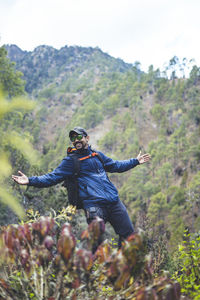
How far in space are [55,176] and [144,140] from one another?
62195 mm

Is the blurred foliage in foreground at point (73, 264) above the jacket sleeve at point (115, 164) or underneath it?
underneath

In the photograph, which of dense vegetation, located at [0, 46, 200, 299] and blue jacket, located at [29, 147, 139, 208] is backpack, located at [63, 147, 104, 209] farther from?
dense vegetation, located at [0, 46, 200, 299]

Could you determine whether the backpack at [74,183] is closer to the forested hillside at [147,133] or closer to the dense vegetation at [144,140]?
the dense vegetation at [144,140]

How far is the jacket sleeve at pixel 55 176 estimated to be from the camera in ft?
8.87

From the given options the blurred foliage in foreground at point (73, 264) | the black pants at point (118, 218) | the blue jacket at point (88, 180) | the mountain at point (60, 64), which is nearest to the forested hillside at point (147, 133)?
the black pants at point (118, 218)

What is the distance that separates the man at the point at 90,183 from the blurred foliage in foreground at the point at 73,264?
4.01ft

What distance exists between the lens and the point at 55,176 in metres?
2.76

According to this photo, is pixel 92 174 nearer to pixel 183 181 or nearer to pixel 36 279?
pixel 36 279

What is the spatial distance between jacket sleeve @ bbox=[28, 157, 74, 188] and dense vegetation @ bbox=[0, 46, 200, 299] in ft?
44.4

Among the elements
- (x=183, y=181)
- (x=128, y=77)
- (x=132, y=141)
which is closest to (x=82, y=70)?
(x=128, y=77)

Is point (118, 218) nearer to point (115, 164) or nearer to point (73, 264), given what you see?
point (115, 164)

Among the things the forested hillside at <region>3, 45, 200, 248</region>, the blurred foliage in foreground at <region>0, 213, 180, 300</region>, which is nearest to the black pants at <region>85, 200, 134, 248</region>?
the blurred foliage in foreground at <region>0, 213, 180, 300</region>

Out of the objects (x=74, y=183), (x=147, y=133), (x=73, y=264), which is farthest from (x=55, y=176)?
(x=147, y=133)

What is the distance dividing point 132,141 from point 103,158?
56629mm
